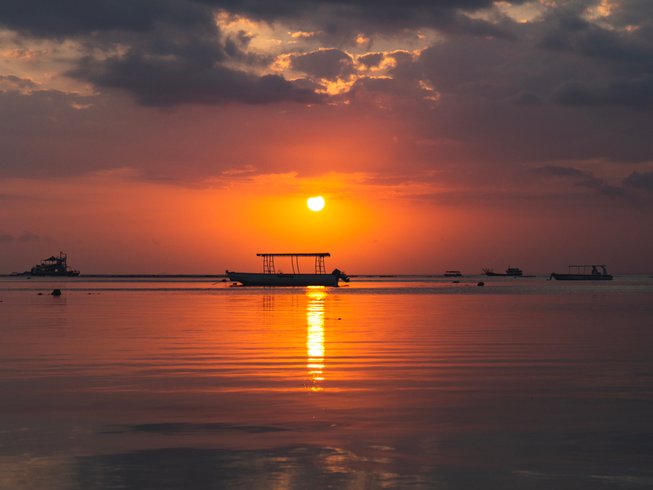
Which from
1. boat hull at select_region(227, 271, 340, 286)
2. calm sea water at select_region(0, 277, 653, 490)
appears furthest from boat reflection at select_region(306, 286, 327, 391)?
boat hull at select_region(227, 271, 340, 286)

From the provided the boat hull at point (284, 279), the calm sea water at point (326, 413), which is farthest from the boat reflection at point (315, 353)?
the boat hull at point (284, 279)

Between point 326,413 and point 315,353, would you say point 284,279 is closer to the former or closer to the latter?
point 315,353

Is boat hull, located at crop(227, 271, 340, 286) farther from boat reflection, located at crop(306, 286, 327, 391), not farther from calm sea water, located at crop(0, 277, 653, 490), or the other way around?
calm sea water, located at crop(0, 277, 653, 490)

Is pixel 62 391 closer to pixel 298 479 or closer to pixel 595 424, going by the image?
pixel 298 479

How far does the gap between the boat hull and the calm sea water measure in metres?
139

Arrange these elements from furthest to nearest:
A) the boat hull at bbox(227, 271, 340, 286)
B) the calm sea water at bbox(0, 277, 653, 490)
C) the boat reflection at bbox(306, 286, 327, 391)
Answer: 1. the boat hull at bbox(227, 271, 340, 286)
2. the boat reflection at bbox(306, 286, 327, 391)
3. the calm sea water at bbox(0, 277, 653, 490)

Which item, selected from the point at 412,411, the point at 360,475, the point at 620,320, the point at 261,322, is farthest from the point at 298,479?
the point at 620,320

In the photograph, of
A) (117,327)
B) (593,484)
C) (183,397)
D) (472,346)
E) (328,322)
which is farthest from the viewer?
(328,322)

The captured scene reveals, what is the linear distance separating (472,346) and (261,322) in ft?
59.8

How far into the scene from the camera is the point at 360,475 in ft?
38.4

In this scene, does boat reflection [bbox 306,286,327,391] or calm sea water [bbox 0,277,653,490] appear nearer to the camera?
calm sea water [bbox 0,277,653,490]

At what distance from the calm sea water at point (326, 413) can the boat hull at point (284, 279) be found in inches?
5466

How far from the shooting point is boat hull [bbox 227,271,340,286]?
174375 mm

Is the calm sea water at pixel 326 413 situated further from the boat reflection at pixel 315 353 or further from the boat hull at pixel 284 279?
the boat hull at pixel 284 279
